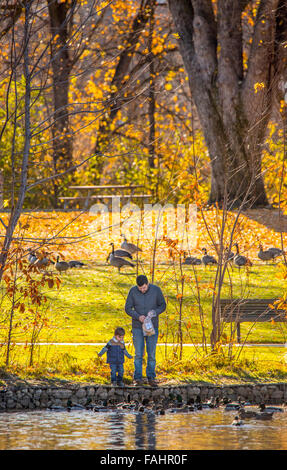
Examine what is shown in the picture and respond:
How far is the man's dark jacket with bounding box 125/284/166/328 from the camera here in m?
12.8

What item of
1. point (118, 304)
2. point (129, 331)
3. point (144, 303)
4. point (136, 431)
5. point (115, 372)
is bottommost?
point (136, 431)

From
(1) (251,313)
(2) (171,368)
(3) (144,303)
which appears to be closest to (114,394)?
(3) (144,303)

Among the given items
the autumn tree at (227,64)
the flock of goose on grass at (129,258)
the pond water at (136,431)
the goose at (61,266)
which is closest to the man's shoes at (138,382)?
the pond water at (136,431)

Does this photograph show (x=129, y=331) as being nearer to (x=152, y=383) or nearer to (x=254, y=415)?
(x=152, y=383)

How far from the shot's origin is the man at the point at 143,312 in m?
12.7

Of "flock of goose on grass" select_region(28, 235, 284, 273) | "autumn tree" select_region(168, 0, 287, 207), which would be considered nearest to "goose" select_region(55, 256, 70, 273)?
"flock of goose on grass" select_region(28, 235, 284, 273)

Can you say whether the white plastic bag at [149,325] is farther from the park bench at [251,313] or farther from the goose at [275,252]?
the goose at [275,252]

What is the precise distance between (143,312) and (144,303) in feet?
0.43

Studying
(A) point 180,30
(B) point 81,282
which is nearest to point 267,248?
(B) point 81,282

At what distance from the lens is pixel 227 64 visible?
27.7 meters

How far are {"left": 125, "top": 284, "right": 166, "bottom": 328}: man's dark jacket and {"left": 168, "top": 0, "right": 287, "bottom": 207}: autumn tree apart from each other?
A: 46.3ft

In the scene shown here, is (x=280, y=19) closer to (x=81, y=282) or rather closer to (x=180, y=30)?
(x=180, y=30)

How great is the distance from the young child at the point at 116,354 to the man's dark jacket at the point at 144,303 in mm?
294
